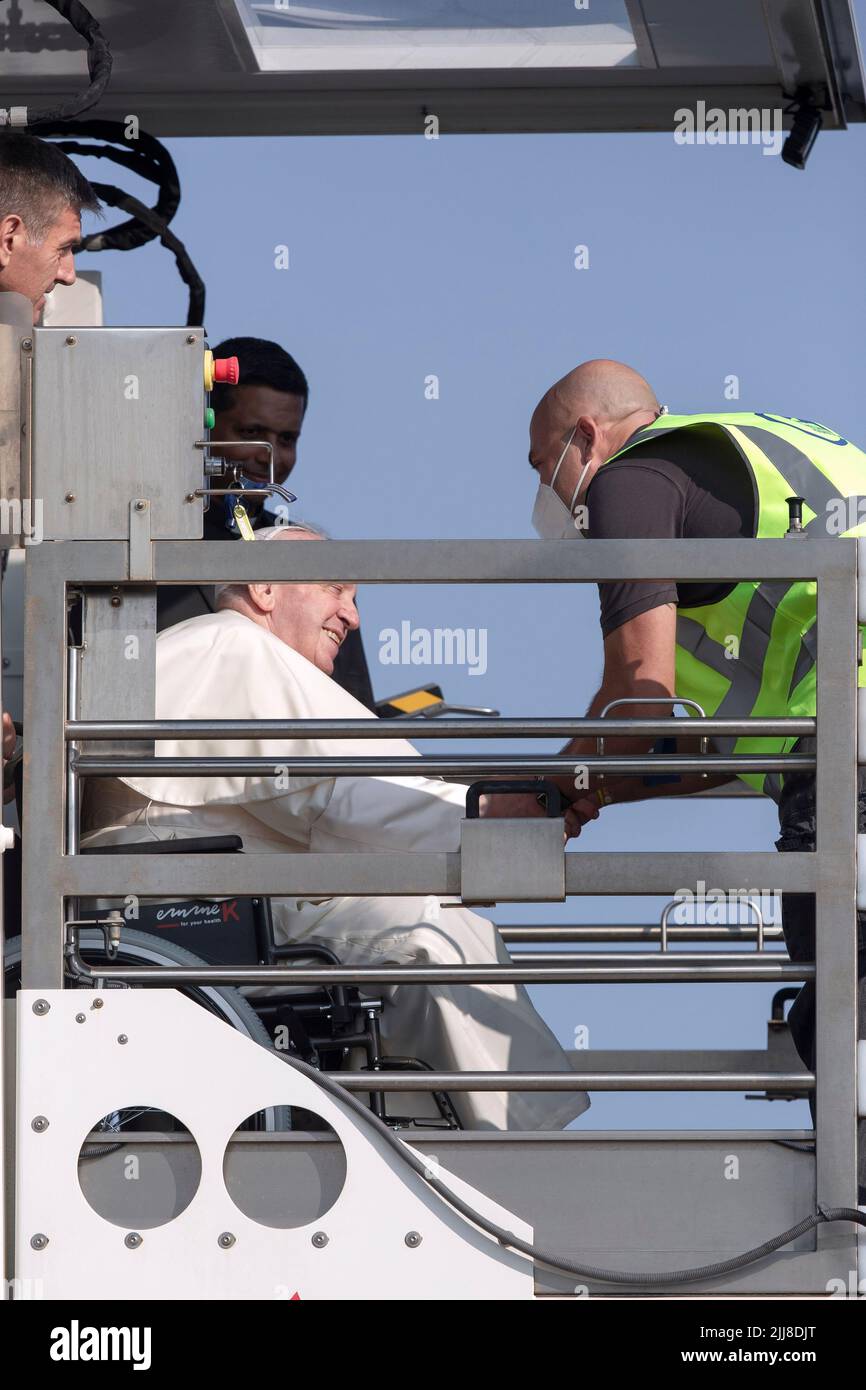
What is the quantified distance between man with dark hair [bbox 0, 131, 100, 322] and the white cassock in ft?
2.39

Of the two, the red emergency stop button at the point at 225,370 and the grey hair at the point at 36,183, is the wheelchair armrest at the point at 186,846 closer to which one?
the red emergency stop button at the point at 225,370

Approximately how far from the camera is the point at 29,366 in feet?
7.82

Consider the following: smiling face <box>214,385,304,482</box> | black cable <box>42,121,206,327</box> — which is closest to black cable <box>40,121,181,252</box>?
black cable <box>42,121,206,327</box>

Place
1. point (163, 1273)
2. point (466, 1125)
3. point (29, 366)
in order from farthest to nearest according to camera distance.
Answer: point (466, 1125)
point (29, 366)
point (163, 1273)

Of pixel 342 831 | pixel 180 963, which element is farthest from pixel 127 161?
pixel 180 963

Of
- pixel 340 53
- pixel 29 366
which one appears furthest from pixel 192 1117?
pixel 340 53

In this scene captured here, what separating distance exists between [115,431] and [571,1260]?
43.3 inches

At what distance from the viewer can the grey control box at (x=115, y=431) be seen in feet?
7.75

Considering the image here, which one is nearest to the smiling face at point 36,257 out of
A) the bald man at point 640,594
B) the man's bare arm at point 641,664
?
the bald man at point 640,594

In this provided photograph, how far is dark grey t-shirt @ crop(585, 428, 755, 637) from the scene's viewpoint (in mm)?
2723

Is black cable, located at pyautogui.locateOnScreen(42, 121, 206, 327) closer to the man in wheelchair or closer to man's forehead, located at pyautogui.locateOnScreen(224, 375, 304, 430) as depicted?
man's forehead, located at pyautogui.locateOnScreen(224, 375, 304, 430)

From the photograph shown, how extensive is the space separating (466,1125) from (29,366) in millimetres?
1304

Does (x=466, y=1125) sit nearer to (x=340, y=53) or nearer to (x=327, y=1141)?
(x=327, y=1141)

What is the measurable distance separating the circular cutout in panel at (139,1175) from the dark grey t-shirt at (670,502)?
0.93m
